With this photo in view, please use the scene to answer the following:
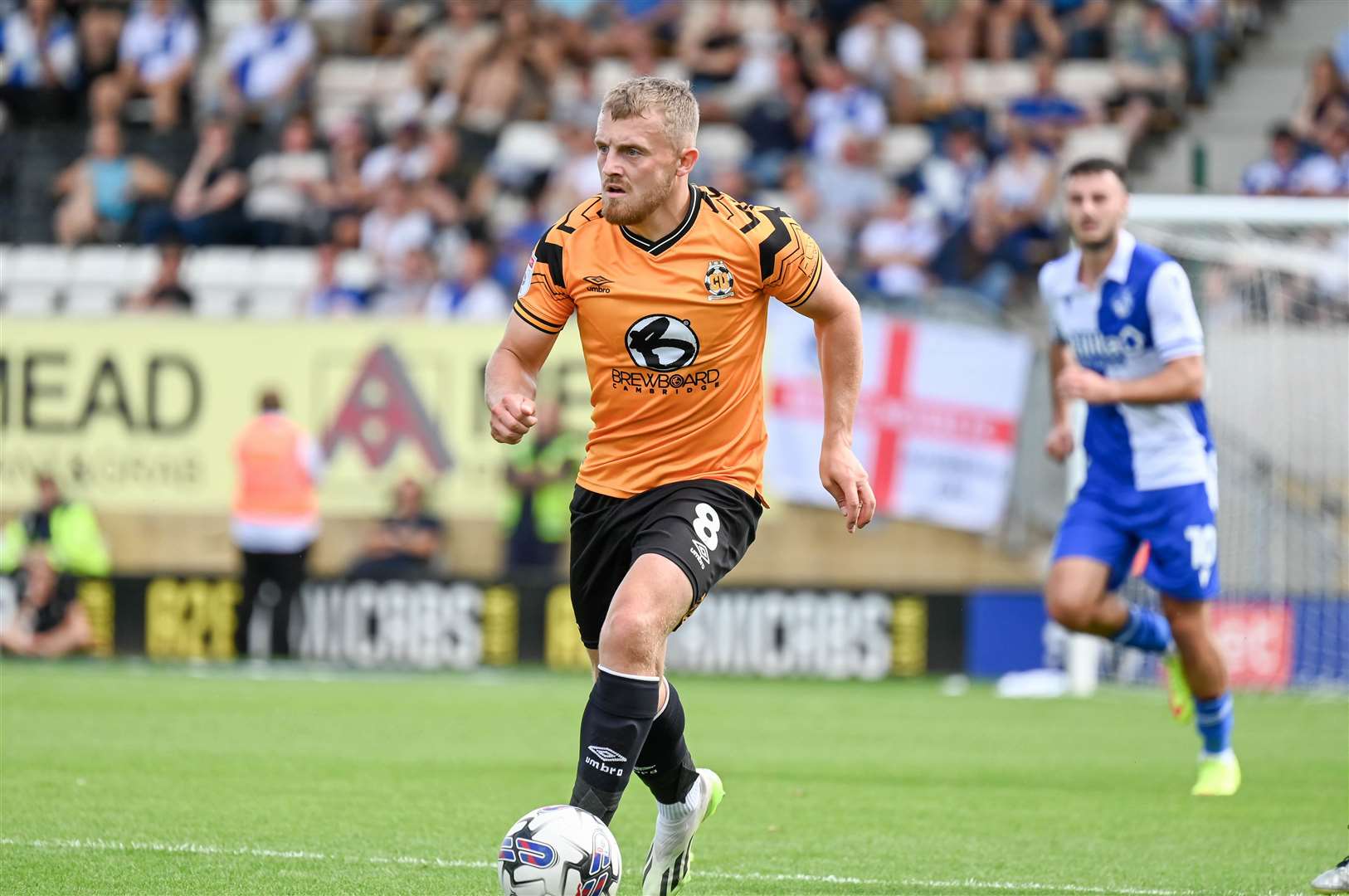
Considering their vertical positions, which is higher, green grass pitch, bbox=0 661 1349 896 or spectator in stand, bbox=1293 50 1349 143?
spectator in stand, bbox=1293 50 1349 143

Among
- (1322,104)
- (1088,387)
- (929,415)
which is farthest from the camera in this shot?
(1322,104)

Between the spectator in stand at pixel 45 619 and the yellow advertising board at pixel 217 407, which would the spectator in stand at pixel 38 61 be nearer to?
the yellow advertising board at pixel 217 407

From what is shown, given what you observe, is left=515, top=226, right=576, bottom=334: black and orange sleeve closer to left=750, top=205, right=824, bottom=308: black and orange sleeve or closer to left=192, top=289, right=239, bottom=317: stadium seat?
left=750, top=205, right=824, bottom=308: black and orange sleeve

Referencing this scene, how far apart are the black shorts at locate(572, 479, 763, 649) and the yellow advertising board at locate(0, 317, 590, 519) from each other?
10.9 m

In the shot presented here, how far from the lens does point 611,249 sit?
5.98 meters

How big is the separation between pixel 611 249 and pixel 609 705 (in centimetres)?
139

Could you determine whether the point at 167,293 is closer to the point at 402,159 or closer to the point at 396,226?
the point at 396,226

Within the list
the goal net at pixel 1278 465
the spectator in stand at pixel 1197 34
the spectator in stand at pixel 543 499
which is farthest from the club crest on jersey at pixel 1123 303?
the spectator in stand at pixel 1197 34

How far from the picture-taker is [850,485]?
5785 millimetres

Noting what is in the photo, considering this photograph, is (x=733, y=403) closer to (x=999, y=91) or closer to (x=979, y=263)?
(x=979, y=263)

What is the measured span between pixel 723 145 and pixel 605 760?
1518 centimetres

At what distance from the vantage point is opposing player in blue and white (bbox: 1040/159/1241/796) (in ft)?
29.0

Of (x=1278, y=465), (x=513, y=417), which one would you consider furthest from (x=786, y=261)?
(x=1278, y=465)

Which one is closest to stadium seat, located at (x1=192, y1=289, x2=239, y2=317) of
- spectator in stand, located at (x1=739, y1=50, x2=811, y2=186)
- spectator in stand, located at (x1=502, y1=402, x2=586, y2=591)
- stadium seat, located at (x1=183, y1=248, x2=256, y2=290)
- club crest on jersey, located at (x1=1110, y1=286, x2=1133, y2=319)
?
stadium seat, located at (x1=183, y1=248, x2=256, y2=290)
